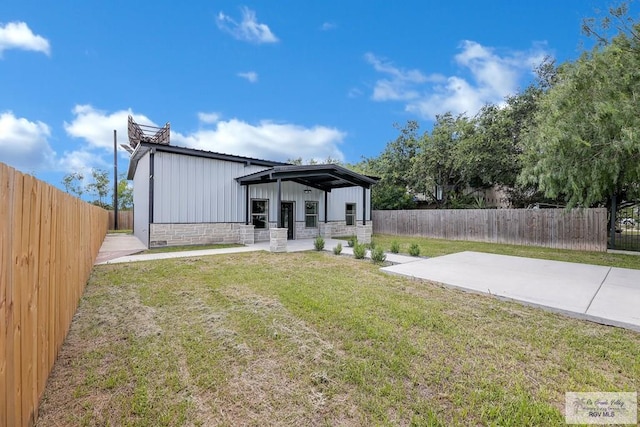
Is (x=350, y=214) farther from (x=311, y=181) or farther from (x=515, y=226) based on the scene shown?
(x=515, y=226)

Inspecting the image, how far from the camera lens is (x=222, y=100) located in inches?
744

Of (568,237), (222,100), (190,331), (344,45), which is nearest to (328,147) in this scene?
(222,100)

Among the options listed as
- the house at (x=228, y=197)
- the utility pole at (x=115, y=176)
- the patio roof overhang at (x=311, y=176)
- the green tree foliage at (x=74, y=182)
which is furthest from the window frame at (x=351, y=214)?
the green tree foliage at (x=74, y=182)

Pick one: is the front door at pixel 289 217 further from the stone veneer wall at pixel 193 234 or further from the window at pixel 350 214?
the window at pixel 350 214

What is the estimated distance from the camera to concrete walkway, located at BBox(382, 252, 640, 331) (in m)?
4.08

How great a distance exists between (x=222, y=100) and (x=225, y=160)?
28.0 ft

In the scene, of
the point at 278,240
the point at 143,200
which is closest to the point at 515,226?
the point at 278,240

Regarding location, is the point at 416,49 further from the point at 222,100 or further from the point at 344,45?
the point at 222,100

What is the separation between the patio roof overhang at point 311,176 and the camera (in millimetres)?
10352

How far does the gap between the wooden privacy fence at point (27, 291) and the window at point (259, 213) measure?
33.4ft

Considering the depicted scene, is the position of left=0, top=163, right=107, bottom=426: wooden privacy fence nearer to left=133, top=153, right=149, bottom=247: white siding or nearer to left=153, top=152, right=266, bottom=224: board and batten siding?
left=153, top=152, right=266, bottom=224: board and batten siding

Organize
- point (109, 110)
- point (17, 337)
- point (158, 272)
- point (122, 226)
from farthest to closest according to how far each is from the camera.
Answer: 1. point (122, 226)
2. point (109, 110)
3. point (158, 272)
4. point (17, 337)

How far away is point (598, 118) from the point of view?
622 cm

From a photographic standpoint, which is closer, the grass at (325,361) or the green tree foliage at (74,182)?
the grass at (325,361)
